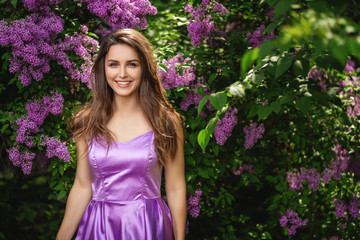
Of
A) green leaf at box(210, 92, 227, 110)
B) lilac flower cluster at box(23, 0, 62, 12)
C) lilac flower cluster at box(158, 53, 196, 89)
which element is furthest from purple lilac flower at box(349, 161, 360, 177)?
lilac flower cluster at box(23, 0, 62, 12)

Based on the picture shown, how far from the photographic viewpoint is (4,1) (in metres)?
2.36

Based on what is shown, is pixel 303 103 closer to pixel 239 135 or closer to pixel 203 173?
pixel 203 173

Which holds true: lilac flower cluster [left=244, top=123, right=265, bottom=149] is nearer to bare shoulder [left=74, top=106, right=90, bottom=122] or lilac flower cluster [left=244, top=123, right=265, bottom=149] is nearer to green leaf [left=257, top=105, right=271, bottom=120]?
green leaf [left=257, top=105, right=271, bottom=120]

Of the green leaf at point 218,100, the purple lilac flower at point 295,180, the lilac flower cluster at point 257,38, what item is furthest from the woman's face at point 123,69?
the purple lilac flower at point 295,180

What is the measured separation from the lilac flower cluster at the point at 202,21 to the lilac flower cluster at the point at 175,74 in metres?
0.19

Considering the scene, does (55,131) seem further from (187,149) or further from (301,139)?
(301,139)

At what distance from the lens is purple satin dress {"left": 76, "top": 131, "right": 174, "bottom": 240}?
6.09 ft

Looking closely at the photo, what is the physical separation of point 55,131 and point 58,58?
1.43ft

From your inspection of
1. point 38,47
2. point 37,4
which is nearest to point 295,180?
point 38,47


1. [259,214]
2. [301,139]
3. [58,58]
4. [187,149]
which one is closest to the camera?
[58,58]

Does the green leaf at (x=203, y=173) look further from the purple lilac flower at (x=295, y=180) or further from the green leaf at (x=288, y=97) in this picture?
the green leaf at (x=288, y=97)

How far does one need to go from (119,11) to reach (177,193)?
1.13 meters

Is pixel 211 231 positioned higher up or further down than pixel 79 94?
further down

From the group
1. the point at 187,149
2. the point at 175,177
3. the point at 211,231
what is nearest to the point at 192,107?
the point at 187,149
